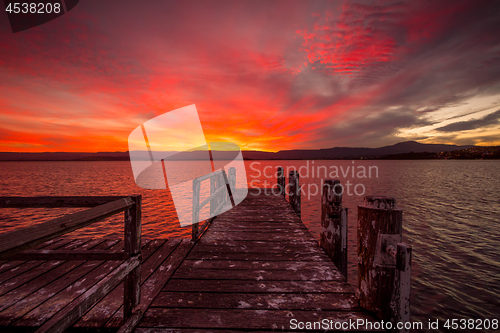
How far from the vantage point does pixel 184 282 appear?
2963 millimetres

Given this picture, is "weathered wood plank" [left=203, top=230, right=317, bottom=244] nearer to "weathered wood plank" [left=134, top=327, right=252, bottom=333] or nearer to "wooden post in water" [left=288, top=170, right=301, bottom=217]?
"weathered wood plank" [left=134, top=327, right=252, bottom=333]

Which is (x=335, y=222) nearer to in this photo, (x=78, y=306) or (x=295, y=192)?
(x=78, y=306)

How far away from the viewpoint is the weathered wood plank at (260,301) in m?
2.44

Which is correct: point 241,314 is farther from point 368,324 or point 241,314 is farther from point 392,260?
point 392,260

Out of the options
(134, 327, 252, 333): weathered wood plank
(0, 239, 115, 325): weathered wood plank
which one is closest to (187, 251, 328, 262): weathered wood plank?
(134, 327, 252, 333): weathered wood plank

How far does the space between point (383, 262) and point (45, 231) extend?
2690 mm

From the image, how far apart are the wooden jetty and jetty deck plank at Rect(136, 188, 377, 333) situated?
0.5 inches

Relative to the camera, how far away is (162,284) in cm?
289

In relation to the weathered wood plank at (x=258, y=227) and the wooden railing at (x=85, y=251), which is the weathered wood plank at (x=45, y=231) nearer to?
the wooden railing at (x=85, y=251)

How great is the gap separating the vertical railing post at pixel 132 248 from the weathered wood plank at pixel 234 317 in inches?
9.0

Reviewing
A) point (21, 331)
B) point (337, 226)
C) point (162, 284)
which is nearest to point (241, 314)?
point (162, 284)

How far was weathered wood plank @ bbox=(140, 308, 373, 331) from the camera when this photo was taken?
2.19m

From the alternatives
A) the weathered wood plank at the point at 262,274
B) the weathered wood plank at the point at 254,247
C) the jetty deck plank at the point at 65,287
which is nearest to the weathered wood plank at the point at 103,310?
the jetty deck plank at the point at 65,287

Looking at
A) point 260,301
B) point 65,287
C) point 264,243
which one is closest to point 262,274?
point 260,301
